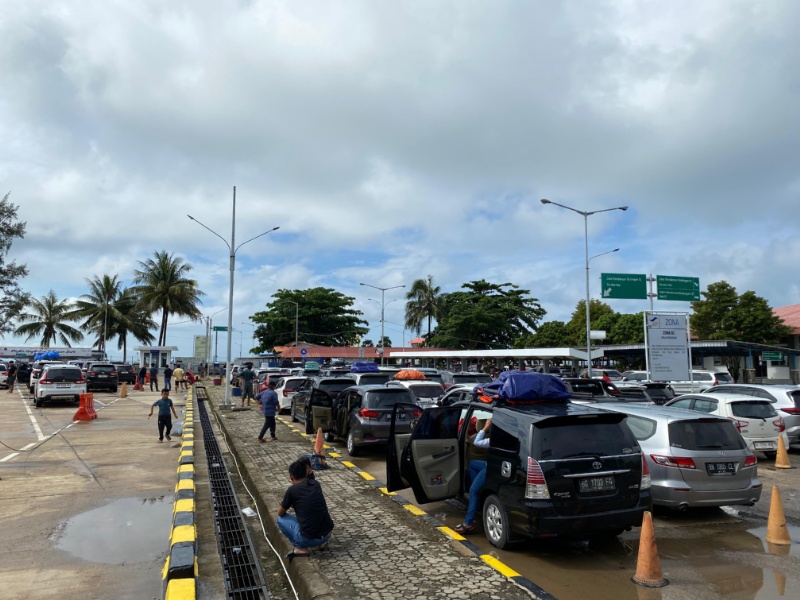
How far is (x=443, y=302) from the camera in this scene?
8025 cm

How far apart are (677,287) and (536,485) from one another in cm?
2801

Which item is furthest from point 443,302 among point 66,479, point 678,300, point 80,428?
point 66,479

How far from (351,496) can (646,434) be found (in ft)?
14.0

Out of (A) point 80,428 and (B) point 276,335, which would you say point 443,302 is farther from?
(A) point 80,428

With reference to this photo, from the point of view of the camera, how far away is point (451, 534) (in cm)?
689

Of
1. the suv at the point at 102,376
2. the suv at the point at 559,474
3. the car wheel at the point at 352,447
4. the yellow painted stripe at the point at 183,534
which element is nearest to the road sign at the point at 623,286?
the car wheel at the point at 352,447

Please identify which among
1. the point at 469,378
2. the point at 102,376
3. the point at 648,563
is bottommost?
the point at 648,563

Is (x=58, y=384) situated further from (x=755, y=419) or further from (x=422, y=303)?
(x=422, y=303)

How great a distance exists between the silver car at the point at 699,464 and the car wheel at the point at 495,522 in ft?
7.74

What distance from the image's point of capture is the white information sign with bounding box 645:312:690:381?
70.7ft

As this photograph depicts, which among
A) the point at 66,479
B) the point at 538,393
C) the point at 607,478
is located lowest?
the point at 66,479

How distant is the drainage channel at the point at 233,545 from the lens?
5809 millimetres

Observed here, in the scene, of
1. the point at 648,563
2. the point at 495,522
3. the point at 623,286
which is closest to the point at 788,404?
the point at 648,563

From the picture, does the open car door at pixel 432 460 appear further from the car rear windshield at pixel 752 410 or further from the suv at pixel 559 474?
the car rear windshield at pixel 752 410
